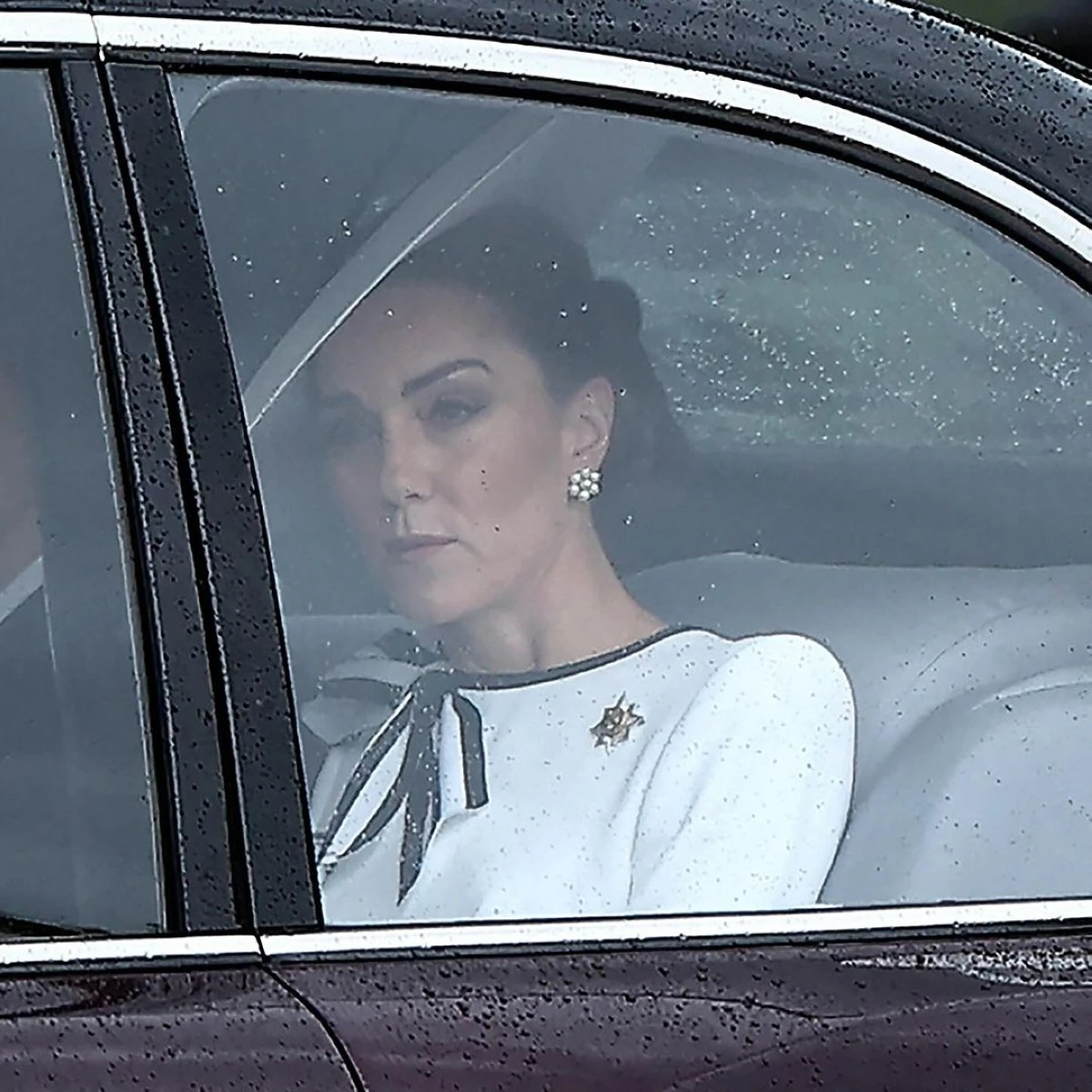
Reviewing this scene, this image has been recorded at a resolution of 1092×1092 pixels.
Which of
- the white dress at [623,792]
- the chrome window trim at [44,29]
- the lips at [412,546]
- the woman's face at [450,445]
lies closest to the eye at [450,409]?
the woman's face at [450,445]

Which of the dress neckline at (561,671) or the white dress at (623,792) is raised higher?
the dress neckline at (561,671)

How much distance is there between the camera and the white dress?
1.72 m

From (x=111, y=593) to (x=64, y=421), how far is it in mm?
132

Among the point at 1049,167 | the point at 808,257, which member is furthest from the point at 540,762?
the point at 1049,167

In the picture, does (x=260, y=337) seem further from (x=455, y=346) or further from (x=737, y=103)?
(x=737, y=103)

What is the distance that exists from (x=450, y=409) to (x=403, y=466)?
68mm

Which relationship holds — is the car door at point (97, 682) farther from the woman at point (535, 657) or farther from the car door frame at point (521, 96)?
the woman at point (535, 657)

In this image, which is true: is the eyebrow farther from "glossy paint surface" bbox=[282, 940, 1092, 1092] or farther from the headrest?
"glossy paint surface" bbox=[282, 940, 1092, 1092]

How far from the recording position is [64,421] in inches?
67.6

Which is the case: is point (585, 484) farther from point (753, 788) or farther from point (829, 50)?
point (829, 50)

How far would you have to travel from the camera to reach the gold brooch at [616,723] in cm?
181

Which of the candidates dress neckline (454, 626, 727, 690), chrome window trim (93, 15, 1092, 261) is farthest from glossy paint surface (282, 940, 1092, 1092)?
chrome window trim (93, 15, 1092, 261)

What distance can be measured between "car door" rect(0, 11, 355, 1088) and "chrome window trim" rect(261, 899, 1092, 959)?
0.07 m

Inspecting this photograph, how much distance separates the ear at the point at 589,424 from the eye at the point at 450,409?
0.08m
